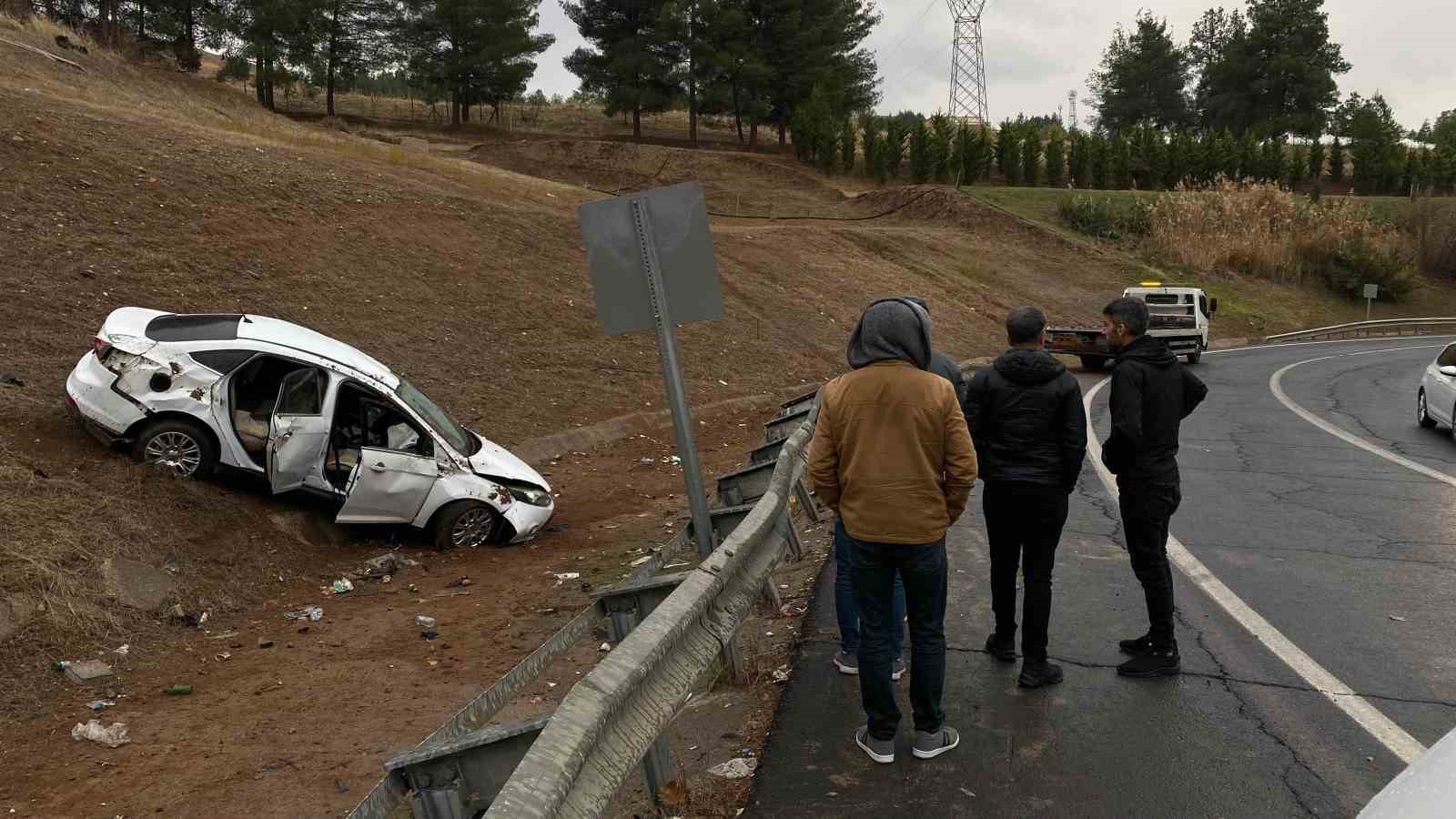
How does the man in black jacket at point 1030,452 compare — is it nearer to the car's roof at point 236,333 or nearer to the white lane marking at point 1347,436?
the car's roof at point 236,333

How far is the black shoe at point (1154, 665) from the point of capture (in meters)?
6.17

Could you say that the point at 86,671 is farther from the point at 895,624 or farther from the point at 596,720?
the point at 596,720

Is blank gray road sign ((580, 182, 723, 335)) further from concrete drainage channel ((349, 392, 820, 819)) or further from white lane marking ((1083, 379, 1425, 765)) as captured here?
white lane marking ((1083, 379, 1425, 765))

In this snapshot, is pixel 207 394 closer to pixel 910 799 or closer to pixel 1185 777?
pixel 910 799

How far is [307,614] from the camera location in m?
8.64

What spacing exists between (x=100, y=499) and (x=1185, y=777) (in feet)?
26.2

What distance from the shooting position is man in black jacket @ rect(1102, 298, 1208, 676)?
6.21 metres

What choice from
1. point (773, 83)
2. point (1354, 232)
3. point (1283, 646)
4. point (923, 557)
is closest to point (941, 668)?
point (923, 557)

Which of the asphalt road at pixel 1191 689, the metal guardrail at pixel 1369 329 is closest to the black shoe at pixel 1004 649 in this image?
the asphalt road at pixel 1191 689

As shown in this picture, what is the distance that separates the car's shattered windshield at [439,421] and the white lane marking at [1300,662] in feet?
20.7

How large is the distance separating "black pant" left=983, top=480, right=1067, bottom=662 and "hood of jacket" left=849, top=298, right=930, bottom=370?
1295 millimetres

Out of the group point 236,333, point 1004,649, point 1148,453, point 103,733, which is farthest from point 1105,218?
point 103,733

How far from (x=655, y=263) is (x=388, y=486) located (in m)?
4.61

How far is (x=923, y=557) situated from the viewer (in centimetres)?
506
